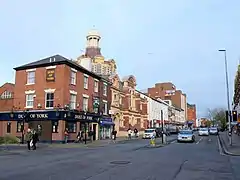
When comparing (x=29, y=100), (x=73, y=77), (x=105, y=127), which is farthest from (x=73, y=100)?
(x=105, y=127)

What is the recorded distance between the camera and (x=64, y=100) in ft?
115

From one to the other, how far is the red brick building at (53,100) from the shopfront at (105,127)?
3208 mm

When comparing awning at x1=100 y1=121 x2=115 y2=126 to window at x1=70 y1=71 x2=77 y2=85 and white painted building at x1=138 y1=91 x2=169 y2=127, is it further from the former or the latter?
white painted building at x1=138 y1=91 x2=169 y2=127

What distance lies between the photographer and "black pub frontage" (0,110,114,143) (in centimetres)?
3469

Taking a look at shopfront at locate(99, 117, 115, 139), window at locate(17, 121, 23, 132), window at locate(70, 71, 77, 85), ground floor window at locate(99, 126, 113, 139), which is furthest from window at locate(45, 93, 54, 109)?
ground floor window at locate(99, 126, 113, 139)

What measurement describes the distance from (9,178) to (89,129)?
102 ft

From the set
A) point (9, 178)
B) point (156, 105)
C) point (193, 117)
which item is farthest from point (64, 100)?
point (193, 117)

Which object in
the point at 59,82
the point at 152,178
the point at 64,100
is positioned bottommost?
the point at 152,178

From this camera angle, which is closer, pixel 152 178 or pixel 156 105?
pixel 152 178

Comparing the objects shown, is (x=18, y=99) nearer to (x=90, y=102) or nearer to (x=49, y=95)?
(x=49, y=95)

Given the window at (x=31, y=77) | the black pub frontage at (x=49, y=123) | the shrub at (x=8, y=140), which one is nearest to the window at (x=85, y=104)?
the black pub frontage at (x=49, y=123)

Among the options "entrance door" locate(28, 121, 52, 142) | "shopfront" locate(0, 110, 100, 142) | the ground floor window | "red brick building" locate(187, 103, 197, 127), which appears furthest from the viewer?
"red brick building" locate(187, 103, 197, 127)

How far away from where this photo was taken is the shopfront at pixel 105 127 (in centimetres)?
4488

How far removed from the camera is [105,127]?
46969mm
